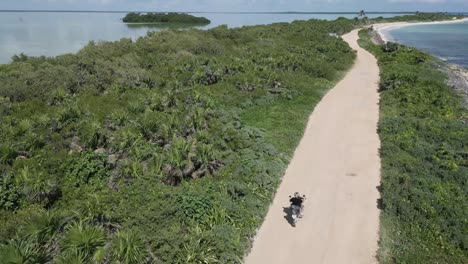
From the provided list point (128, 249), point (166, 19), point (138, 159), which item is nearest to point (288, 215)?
point (128, 249)

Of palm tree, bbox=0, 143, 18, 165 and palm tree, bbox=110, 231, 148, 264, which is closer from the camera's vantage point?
palm tree, bbox=110, 231, 148, 264

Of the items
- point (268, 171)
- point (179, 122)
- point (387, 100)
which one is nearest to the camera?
point (268, 171)

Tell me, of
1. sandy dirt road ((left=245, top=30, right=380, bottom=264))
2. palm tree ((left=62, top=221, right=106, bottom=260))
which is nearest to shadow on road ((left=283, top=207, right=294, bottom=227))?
sandy dirt road ((left=245, top=30, right=380, bottom=264))

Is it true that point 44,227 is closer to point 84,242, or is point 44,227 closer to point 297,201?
point 84,242

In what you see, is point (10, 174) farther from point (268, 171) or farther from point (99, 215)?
point (268, 171)

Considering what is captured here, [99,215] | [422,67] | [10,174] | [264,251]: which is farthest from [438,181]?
[422,67]

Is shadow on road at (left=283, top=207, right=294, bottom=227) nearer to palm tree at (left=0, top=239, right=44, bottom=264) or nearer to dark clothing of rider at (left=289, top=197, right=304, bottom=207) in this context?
dark clothing of rider at (left=289, top=197, right=304, bottom=207)
